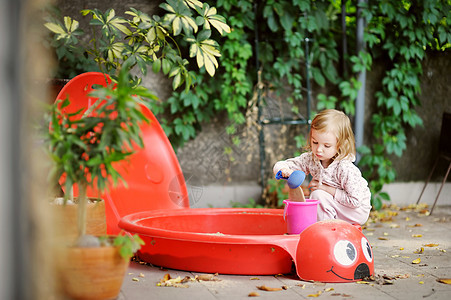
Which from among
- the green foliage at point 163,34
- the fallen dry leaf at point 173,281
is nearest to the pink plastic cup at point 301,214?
the fallen dry leaf at point 173,281

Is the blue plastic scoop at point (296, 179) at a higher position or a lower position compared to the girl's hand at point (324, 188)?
higher

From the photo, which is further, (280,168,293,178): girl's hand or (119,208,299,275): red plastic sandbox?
(280,168,293,178): girl's hand

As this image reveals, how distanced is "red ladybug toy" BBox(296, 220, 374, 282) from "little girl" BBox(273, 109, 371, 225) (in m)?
0.36

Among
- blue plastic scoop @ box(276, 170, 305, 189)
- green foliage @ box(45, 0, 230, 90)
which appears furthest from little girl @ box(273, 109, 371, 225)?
green foliage @ box(45, 0, 230, 90)

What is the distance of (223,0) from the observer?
4305 millimetres

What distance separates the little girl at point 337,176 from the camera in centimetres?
269

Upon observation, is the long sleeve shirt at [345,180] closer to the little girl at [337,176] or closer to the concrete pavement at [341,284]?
the little girl at [337,176]

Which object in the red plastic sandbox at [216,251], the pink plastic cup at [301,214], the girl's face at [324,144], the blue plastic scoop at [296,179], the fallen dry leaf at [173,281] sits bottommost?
the fallen dry leaf at [173,281]

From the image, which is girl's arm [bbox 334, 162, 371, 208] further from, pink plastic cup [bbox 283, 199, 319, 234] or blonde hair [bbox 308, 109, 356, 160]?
pink plastic cup [bbox 283, 199, 319, 234]

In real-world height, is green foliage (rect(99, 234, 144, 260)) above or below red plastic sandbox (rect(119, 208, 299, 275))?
above

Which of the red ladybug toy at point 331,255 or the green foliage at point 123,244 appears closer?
the green foliage at point 123,244

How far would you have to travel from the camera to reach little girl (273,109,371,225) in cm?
269

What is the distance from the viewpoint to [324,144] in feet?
9.02

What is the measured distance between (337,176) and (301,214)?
1.12 feet
